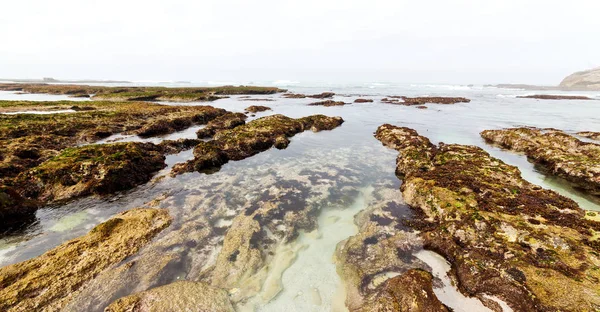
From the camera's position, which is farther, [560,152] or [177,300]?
[560,152]

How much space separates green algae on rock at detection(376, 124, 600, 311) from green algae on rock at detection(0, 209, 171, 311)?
41.8ft

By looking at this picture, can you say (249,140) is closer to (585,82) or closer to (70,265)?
(70,265)

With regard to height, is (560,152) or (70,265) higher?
(560,152)

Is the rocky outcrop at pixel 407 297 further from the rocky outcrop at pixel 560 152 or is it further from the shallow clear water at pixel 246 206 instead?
the rocky outcrop at pixel 560 152

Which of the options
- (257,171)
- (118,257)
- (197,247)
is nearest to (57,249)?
(118,257)

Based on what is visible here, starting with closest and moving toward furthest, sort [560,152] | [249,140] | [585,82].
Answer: [560,152] → [249,140] → [585,82]

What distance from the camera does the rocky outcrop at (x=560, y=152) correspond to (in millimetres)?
16312

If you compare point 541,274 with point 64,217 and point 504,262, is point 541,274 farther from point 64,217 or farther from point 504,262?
point 64,217

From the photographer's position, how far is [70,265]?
340 inches

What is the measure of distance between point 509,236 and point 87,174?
22.7 m

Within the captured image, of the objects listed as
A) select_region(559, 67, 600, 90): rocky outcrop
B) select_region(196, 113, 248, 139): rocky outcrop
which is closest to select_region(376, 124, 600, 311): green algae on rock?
select_region(196, 113, 248, 139): rocky outcrop

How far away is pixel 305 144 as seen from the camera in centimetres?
2784

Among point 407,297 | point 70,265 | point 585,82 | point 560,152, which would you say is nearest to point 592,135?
point 560,152

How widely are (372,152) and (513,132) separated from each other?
58.2ft
